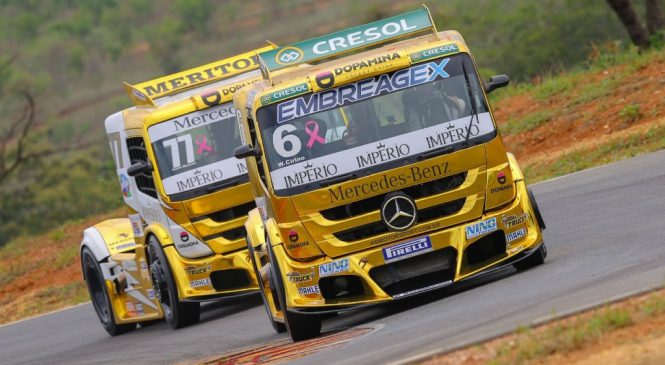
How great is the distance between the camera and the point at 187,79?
1686 cm

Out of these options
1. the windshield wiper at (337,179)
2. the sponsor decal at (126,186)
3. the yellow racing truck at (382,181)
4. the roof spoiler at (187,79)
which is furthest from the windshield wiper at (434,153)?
the sponsor decal at (126,186)

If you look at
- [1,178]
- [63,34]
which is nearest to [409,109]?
[1,178]

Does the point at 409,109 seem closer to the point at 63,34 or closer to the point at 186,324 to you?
the point at 186,324

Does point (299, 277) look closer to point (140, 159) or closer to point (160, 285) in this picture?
point (160, 285)

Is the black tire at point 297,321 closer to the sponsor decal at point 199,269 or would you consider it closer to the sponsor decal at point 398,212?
the sponsor decal at point 398,212

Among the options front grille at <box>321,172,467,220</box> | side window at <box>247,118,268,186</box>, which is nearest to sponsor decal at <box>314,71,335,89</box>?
side window at <box>247,118,268,186</box>

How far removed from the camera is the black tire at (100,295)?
17688 mm

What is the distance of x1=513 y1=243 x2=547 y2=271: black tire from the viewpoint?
1269 centimetres

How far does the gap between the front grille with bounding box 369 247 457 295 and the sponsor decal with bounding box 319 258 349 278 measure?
228mm

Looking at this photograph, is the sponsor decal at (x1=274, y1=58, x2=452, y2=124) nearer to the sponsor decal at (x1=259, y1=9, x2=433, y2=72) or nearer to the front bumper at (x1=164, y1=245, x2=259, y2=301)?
the sponsor decal at (x1=259, y1=9, x2=433, y2=72)

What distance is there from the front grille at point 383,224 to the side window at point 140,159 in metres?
4.68

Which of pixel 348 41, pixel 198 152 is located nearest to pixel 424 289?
pixel 348 41

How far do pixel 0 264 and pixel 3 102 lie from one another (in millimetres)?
86285

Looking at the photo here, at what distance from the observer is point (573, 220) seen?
15.8 m
